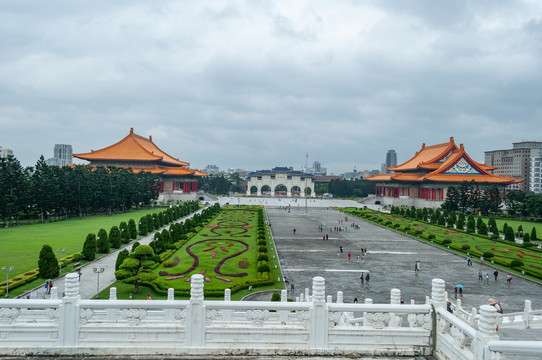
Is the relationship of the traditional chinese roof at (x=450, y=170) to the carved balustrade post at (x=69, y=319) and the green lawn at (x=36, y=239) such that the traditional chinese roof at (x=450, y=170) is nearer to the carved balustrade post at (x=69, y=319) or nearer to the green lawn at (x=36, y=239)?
the green lawn at (x=36, y=239)

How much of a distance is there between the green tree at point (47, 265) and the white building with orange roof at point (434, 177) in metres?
62.7

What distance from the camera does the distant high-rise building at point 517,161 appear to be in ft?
440

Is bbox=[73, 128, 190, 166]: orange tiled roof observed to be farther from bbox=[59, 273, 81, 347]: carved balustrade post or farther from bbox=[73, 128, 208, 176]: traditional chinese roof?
bbox=[59, 273, 81, 347]: carved balustrade post

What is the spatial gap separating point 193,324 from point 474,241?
36095 millimetres

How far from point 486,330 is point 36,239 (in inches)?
1309

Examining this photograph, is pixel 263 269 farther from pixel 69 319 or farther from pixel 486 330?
pixel 486 330

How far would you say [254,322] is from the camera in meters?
7.59

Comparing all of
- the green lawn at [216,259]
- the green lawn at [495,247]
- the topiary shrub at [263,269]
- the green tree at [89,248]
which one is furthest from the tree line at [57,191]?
the green lawn at [495,247]

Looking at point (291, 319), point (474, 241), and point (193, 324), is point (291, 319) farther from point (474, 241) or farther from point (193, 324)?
point (474, 241)

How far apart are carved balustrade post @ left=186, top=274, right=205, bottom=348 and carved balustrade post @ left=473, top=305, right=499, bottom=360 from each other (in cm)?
498

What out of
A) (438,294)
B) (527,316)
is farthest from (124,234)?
(438,294)

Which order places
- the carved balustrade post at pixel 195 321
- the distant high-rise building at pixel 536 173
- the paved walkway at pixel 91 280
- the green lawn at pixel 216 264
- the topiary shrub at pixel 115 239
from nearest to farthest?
the carved balustrade post at pixel 195 321 < the paved walkway at pixel 91 280 < the green lawn at pixel 216 264 < the topiary shrub at pixel 115 239 < the distant high-rise building at pixel 536 173

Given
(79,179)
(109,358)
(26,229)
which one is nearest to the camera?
(109,358)

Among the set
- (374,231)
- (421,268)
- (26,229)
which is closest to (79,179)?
(26,229)
